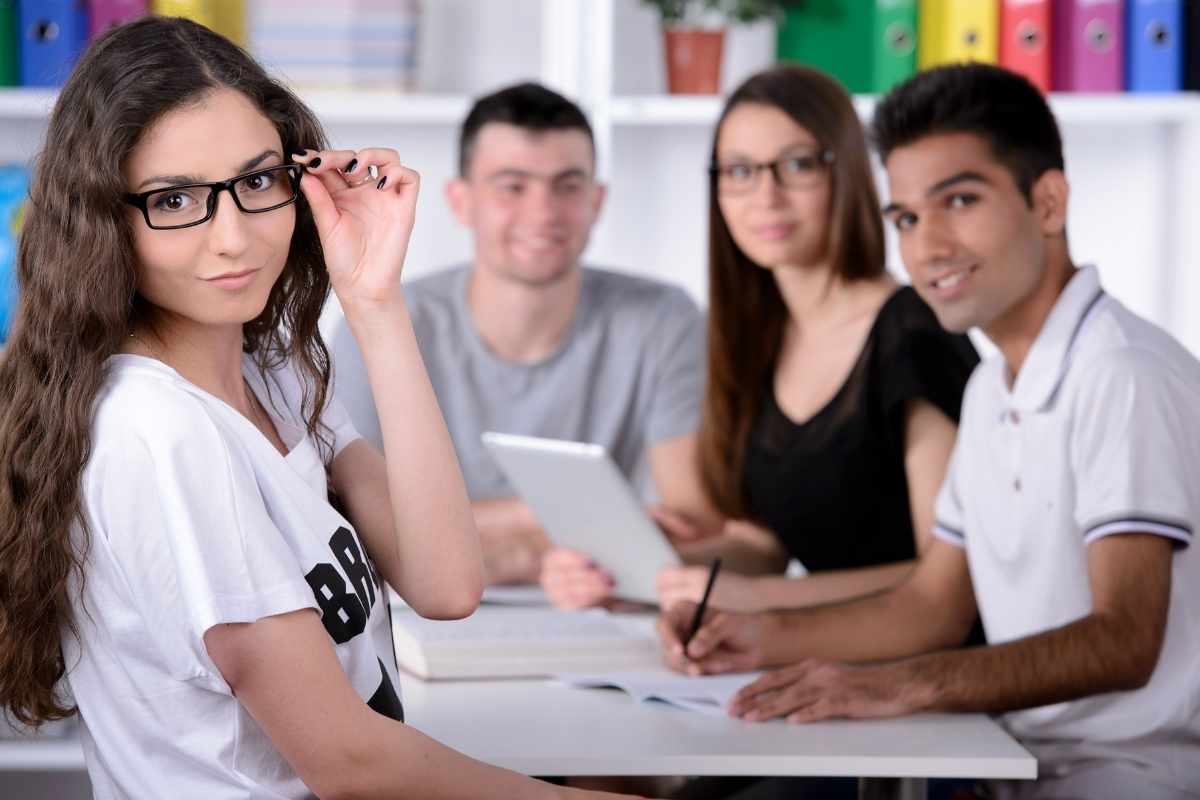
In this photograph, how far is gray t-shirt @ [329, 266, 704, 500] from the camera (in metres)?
2.64

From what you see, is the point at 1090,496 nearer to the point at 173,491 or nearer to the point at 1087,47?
the point at 173,491

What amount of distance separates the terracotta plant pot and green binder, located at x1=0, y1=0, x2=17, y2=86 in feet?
4.27

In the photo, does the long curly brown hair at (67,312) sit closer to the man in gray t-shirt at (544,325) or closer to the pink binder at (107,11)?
the man in gray t-shirt at (544,325)

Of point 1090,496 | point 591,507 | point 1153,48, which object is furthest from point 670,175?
point 1090,496

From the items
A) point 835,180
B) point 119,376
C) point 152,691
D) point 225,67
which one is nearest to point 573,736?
point 152,691

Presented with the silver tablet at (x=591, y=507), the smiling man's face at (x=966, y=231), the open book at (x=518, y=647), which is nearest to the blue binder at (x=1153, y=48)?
the smiling man's face at (x=966, y=231)

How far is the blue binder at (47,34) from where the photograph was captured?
111 inches

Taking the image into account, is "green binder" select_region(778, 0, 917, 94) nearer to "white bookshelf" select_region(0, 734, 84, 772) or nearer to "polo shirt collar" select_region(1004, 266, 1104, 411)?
"polo shirt collar" select_region(1004, 266, 1104, 411)

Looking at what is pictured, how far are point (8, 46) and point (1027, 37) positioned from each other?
1997mm

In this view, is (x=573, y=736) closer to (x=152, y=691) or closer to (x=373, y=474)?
(x=373, y=474)

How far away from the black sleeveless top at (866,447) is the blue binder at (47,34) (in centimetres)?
159

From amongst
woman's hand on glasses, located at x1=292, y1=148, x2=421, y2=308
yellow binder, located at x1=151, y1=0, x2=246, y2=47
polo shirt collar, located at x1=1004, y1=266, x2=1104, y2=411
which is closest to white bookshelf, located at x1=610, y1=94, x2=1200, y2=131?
yellow binder, located at x1=151, y1=0, x2=246, y2=47

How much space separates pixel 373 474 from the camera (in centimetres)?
132

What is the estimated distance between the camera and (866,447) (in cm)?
203
